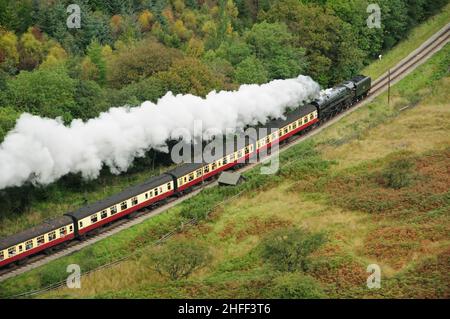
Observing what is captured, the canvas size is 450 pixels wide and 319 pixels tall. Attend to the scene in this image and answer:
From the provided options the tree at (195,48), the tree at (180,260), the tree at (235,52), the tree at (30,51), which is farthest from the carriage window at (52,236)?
the tree at (195,48)

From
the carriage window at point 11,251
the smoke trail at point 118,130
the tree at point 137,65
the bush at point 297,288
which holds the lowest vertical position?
the bush at point 297,288

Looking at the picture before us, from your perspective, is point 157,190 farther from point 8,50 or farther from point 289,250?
point 8,50

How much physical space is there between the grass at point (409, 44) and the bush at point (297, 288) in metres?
52.6

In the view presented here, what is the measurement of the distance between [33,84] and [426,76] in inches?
1953

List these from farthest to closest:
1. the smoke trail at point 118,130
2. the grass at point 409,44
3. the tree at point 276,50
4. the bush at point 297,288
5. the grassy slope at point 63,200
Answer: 1. the grass at point 409,44
2. the tree at point 276,50
3. the grassy slope at point 63,200
4. the smoke trail at point 118,130
5. the bush at point 297,288

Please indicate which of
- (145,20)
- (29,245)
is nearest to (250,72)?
(145,20)

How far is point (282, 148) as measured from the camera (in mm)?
65500

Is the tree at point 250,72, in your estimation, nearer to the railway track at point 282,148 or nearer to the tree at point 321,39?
the railway track at point 282,148

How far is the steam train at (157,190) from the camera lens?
149ft

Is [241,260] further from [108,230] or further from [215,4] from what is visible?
[215,4]

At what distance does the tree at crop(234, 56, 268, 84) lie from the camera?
6781 centimetres

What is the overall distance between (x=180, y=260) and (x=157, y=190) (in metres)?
12.3

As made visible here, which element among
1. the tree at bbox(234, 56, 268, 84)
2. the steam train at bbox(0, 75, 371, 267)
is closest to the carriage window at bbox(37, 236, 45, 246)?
the steam train at bbox(0, 75, 371, 267)
